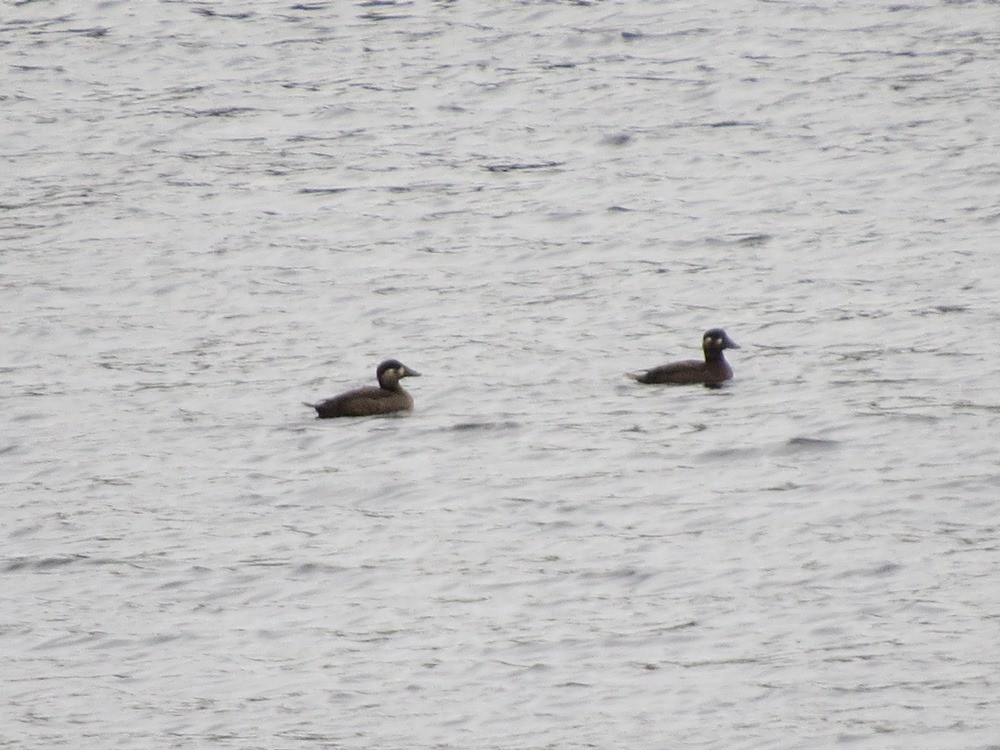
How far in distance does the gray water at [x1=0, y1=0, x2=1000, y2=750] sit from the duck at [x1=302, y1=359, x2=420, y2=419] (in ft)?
0.79

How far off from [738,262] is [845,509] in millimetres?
8286

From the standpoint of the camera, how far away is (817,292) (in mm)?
20812

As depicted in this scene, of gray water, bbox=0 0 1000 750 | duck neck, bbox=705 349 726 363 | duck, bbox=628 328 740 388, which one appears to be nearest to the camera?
gray water, bbox=0 0 1000 750

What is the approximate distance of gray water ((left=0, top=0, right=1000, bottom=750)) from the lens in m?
11.5

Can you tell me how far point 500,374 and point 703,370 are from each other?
185cm

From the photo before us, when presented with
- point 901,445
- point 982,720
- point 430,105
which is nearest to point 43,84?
point 430,105

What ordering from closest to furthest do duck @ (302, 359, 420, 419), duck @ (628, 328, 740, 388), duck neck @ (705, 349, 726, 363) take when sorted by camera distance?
duck @ (302, 359, 420, 419)
duck @ (628, 328, 740, 388)
duck neck @ (705, 349, 726, 363)

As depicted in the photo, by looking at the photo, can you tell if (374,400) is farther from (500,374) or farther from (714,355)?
(714,355)

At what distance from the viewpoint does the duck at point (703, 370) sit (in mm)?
18125

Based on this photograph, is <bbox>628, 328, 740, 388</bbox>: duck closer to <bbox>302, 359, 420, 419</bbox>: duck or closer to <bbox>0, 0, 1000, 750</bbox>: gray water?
<bbox>0, 0, 1000, 750</bbox>: gray water

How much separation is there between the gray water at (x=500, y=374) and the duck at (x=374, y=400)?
0.79 feet

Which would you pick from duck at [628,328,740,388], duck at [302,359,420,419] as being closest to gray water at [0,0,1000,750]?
duck at [628,328,740,388]

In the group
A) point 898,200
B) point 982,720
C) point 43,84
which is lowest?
point 982,720

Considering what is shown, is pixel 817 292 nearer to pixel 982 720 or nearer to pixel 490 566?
pixel 490 566
